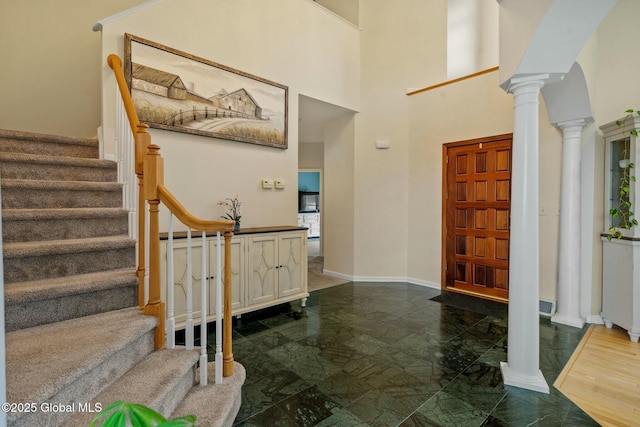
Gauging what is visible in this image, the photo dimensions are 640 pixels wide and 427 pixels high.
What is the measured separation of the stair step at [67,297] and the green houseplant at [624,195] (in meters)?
4.10

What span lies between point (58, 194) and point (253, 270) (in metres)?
1.69

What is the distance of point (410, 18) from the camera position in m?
4.64

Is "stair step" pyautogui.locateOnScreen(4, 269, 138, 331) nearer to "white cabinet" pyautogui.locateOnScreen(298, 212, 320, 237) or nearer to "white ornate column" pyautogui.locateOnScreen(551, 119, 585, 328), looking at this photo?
"white ornate column" pyautogui.locateOnScreen(551, 119, 585, 328)

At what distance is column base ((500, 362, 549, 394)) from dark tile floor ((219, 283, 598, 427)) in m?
0.04

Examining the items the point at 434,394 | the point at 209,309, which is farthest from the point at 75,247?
the point at 434,394

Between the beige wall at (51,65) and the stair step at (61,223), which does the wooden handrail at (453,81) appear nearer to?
the beige wall at (51,65)

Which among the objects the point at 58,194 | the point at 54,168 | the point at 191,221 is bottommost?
the point at 191,221

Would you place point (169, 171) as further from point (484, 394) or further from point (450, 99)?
point (450, 99)

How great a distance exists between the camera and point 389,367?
230 centimetres

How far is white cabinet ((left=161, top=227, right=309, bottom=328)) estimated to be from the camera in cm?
270

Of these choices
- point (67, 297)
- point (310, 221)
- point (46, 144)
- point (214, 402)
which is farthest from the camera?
point (310, 221)

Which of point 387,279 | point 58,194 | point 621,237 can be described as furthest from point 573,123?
point 58,194

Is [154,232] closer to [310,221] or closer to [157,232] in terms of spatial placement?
[157,232]

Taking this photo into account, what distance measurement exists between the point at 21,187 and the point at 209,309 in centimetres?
163
